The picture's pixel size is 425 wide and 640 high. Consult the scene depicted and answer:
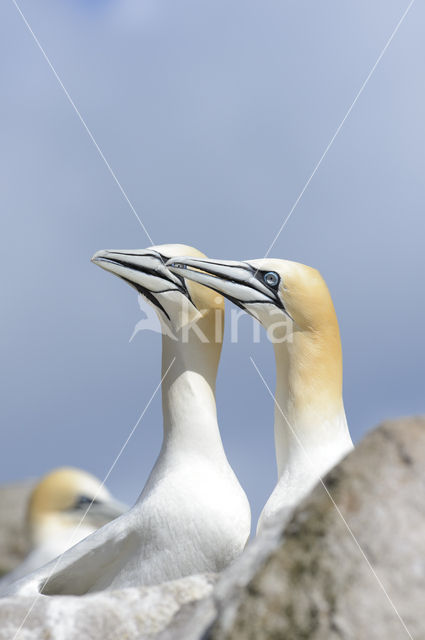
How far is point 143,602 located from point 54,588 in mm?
2352

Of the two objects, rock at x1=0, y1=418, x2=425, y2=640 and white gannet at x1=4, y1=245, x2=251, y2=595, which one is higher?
rock at x1=0, y1=418, x2=425, y2=640

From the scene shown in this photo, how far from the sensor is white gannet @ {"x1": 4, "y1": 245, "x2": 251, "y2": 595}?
6.69m

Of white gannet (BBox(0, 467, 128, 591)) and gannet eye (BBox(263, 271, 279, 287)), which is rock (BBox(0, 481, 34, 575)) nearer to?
white gannet (BBox(0, 467, 128, 591))

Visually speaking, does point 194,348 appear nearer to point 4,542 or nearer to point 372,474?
point 372,474

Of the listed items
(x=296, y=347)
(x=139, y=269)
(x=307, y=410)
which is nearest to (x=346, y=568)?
(x=307, y=410)

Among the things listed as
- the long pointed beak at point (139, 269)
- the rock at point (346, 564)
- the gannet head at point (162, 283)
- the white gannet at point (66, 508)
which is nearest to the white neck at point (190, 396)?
the gannet head at point (162, 283)

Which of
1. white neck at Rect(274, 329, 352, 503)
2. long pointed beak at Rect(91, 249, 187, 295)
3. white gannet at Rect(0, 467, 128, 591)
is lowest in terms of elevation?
white gannet at Rect(0, 467, 128, 591)

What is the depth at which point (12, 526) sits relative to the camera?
1928 centimetres

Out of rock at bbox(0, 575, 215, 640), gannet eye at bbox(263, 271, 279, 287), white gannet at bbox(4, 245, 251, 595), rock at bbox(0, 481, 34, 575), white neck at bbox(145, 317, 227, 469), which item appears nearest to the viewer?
rock at bbox(0, 575, 215, 640)

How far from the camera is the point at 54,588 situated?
22.2ft

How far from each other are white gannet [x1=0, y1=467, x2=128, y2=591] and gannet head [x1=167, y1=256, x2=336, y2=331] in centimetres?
691

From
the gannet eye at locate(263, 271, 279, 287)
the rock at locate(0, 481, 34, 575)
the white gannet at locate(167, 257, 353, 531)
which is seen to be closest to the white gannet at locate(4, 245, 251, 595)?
the white gannet at locate(167, 257, 353, 531)

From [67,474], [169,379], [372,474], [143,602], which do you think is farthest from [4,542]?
[372,474]

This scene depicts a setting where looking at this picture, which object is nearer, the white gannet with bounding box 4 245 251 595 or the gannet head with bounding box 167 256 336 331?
the white gannet with bounding box 4 245 251 595
